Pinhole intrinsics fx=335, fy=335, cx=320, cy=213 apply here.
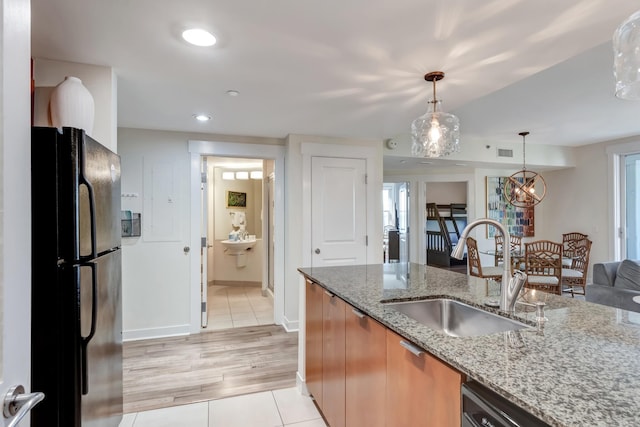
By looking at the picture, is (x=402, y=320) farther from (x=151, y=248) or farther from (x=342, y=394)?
(x=151, y=248)

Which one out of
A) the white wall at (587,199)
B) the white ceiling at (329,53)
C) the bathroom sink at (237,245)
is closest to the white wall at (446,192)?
the white wall at (587,199)

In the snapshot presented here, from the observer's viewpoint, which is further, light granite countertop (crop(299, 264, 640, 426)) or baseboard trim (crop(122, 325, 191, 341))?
baseboard trim (crop(122, 325, 191, 341))

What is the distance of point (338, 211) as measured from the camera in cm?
405

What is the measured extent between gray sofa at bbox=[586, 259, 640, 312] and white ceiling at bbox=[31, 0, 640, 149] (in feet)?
5.58

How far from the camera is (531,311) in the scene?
4.69 feet

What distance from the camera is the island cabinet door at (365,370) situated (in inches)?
55.9

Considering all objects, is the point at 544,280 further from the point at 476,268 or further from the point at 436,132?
the point at 436,132

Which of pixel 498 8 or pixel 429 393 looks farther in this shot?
pixel 498 8

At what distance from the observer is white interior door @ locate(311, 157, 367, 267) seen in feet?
13.0

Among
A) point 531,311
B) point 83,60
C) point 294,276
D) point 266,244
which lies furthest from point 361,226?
point 83,60

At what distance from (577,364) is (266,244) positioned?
4.55m

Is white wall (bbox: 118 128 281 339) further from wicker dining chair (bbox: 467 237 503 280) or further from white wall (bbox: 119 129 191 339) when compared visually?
wicker dining chair (bbox: 467 237 503 280)

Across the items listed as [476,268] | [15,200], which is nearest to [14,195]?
[15,200]

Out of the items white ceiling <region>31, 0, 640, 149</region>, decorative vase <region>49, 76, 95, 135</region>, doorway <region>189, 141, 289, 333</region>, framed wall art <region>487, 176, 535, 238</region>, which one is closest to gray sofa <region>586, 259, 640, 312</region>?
white ceiling <region>31, 0, 640, 149</region>
